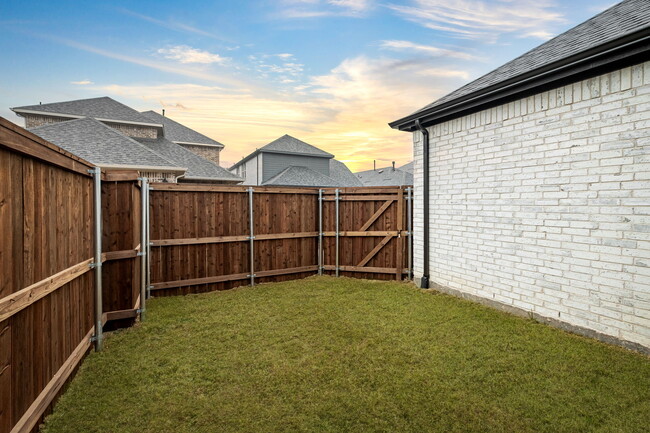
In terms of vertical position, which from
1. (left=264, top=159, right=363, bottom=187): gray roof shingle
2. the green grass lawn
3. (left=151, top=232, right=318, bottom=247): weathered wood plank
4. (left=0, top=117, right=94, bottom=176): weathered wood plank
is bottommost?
the green grass lawn

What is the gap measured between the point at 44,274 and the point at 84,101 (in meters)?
22.3

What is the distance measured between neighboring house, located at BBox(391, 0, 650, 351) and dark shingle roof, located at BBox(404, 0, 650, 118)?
0.04 metres

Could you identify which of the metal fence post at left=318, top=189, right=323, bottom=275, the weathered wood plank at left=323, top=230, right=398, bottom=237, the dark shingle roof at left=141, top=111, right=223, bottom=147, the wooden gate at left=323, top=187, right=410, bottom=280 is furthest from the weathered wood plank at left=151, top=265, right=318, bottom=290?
the dark shingle roof at left=141, top=111, right=223, bottom=147

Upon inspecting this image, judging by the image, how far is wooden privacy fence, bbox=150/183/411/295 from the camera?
661 cm

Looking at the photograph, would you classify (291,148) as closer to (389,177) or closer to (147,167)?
(389,177)

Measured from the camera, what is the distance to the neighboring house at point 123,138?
13.5 m

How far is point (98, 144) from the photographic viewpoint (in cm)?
1379

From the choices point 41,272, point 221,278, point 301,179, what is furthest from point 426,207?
point 301,179

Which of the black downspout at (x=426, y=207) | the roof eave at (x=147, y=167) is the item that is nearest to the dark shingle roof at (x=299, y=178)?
the roof eave at (x=147, y=167)

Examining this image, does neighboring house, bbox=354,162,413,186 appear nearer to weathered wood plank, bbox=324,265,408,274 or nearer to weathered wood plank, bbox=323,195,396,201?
weathered wood plank, bbox=323,195,396,201

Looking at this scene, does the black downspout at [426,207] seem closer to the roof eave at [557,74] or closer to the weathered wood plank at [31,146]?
the roof eave at [557,74]

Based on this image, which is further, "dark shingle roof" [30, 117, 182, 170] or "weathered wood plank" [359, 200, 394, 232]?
"dark shingle roof" [30, 117, 182, 170]

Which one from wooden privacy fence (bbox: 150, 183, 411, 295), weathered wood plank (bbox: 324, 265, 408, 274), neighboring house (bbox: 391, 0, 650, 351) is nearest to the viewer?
neighboring house (bbox: 391, 0, 650, 351)

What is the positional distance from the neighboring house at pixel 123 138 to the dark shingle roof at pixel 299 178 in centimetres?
487
